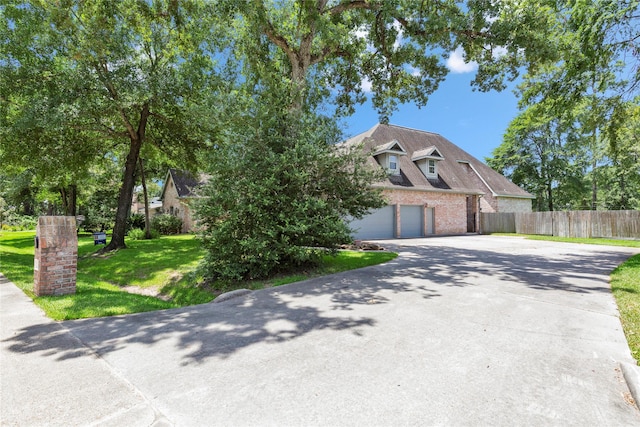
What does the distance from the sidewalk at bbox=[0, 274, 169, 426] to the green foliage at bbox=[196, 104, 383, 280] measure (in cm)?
332

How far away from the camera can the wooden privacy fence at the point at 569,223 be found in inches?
709

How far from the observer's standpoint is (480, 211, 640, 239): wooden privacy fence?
1802cm

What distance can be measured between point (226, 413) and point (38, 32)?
1501cm

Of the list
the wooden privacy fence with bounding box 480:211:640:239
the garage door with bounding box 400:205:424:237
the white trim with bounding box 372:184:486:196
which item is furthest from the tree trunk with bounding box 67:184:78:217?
the wooden privacy fence with bounding box 480:211:640:239

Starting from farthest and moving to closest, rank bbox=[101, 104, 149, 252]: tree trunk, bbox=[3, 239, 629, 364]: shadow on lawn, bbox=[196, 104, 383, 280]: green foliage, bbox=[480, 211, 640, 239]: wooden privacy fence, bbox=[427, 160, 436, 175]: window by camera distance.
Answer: bbox=[427, 160, 436, 175]: window
bbox=[480, 211, 640, 239]: wooden privacy fence
bbox=[101, 104, 149, 252]: tree trunk
bbox=[196, 104, 383, 280]: green foliage
bbox=[3, 239, 629, 364]: shadow on lawn

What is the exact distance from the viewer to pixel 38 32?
11.0 meters

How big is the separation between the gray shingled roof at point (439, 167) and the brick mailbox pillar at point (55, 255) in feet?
51.2

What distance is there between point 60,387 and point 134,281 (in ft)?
22.4

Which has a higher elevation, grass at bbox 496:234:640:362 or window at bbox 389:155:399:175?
window at bbox 389:155:399:175

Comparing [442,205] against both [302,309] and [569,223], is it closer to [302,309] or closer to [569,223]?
[569,223]

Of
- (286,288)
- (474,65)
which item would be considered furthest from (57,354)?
(474,65)

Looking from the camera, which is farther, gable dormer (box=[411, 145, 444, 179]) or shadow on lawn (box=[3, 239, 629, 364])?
gable dormer (box=[411, 145, 444, 179])

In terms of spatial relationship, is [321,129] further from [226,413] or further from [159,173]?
[159,173]

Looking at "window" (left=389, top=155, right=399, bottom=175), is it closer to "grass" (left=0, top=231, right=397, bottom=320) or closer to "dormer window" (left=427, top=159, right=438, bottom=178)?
"dormer window" (left=427, top=159, right=438, bottom=178)
